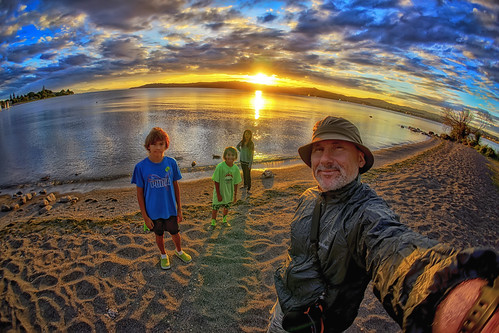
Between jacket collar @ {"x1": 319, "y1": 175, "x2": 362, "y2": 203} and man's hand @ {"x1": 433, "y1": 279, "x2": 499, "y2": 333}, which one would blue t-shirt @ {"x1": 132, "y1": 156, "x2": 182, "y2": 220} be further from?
man's hand @ {"x1": 433, "y1": 279, "x2": 499, "y2": 333}

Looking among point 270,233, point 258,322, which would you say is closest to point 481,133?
point 270,233

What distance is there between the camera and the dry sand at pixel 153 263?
12.7 feet

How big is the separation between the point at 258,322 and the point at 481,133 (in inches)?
1849

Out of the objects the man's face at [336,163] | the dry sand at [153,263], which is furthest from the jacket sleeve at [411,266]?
the dry sand at [153,263]

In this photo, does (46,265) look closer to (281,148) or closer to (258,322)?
(258,322)

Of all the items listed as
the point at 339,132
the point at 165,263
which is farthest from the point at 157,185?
the point at 339,132

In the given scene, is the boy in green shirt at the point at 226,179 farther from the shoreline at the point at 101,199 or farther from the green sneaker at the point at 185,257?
the shoreline at the point at 101,199

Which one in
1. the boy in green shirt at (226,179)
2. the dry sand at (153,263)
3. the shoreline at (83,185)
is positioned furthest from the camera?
the shoreline at (83,185)

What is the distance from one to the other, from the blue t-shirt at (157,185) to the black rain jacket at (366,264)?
2.85 metres

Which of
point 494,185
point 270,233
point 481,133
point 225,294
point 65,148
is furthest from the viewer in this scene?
point 481,133

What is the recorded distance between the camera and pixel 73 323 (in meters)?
3.73

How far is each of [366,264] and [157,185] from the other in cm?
372

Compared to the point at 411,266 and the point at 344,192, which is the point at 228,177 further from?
the point at 411,266

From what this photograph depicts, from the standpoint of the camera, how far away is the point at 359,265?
1.56 m
